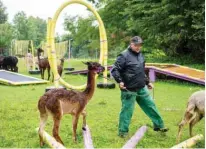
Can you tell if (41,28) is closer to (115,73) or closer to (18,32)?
(18,32)

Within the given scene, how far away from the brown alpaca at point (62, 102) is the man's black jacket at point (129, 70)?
326mm

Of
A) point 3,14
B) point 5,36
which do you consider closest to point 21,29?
point 5,36

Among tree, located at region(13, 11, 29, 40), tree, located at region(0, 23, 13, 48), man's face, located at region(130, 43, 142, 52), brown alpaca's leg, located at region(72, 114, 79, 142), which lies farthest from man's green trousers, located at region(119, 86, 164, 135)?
tree, located at region(13, 11, 29, 40)

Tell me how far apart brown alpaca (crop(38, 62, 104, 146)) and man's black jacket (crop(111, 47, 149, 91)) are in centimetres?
33

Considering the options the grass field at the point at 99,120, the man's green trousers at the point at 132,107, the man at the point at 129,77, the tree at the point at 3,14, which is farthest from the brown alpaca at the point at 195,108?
the tree at the point at 3,14

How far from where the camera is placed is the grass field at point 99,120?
5898 millimetres

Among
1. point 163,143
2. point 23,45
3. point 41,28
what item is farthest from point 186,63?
point 41,28

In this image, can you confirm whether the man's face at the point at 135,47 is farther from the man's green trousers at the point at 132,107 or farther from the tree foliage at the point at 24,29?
the tree foliage at the point at 24,29

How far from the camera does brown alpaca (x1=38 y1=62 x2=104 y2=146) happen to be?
5348mm

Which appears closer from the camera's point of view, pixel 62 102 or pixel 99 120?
pixel 62 102

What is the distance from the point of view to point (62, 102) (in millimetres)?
5449

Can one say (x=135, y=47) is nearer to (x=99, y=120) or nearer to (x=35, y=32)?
(x=99, y=120)

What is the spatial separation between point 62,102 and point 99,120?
7.18ft

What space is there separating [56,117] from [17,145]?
0.90 metres
